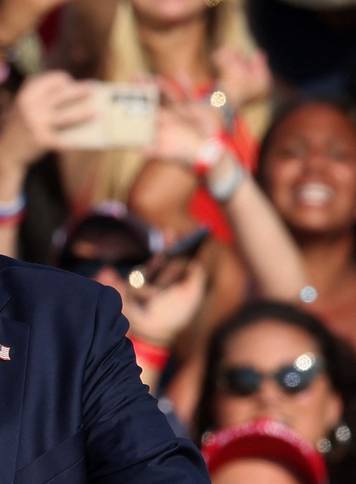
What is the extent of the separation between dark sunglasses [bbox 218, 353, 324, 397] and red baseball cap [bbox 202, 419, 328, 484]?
31 cm

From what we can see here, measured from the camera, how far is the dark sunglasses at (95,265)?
3.08 meters

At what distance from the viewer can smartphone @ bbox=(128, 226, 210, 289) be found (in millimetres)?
3117

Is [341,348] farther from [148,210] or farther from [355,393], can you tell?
[148,210]

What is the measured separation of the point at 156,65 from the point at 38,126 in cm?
53

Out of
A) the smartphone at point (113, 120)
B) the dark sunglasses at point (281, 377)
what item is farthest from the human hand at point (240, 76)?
the dark sunglasses at point (281, 377)

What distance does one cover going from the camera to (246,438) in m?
2.59

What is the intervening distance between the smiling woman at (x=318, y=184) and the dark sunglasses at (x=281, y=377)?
1.78 ft

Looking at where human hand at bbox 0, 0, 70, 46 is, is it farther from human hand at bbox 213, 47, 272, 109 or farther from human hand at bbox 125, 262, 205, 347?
human hand at bbox 125, 262, 205, 347

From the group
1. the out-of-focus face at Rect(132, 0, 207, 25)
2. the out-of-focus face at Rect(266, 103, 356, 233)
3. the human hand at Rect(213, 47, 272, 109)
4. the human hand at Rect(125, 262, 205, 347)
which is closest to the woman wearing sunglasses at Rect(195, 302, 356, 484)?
the human hand at Rect(125, 262, 205, 347)

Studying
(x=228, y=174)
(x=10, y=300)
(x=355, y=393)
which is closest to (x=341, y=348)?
(x=355, y=393)

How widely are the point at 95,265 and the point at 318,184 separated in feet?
2.73

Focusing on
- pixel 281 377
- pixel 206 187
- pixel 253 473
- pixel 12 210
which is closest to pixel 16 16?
pixel 12 210

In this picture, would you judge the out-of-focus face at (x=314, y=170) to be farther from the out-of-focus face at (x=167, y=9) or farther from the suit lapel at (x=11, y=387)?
the suit lapel at (x=11, y=387)

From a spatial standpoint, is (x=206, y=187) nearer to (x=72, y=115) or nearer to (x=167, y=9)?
(x=72, y=115)
